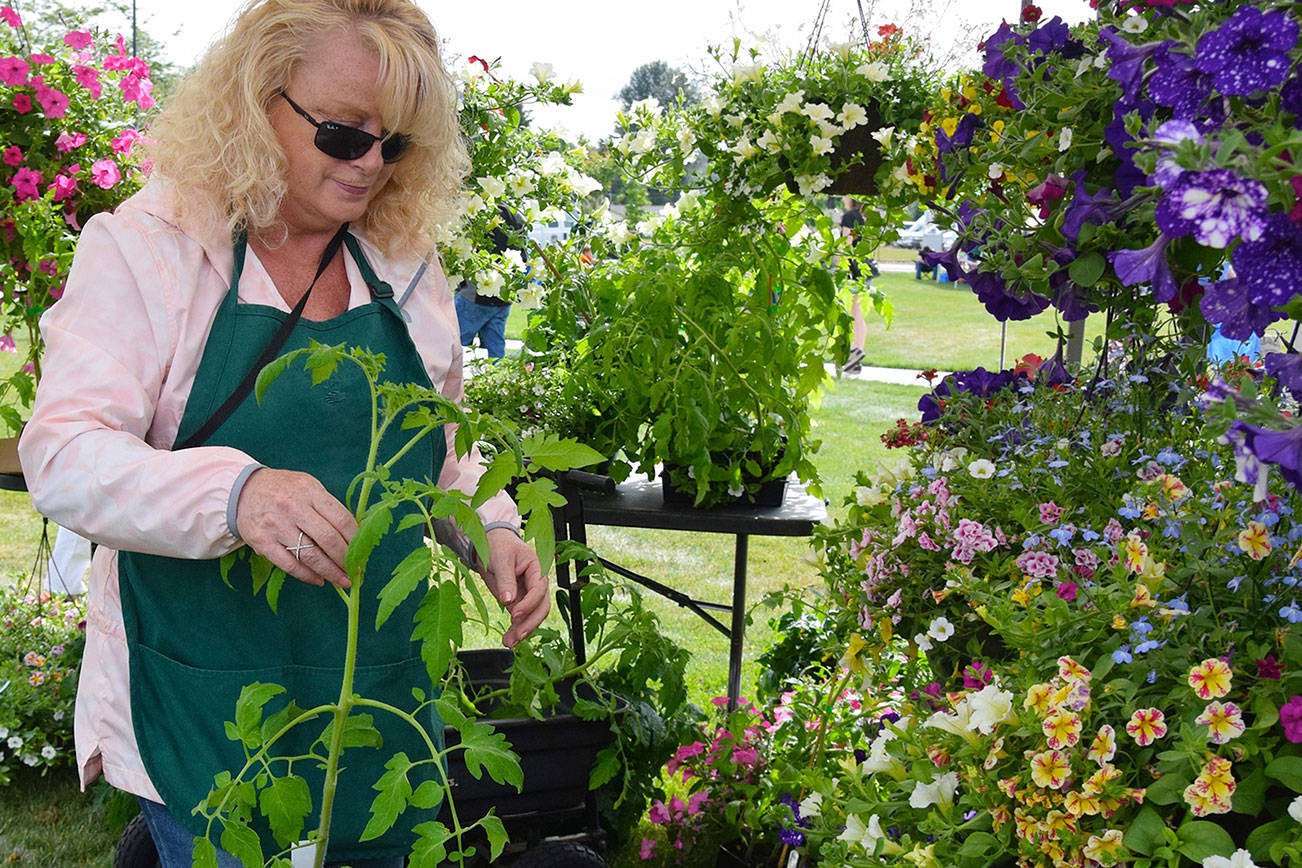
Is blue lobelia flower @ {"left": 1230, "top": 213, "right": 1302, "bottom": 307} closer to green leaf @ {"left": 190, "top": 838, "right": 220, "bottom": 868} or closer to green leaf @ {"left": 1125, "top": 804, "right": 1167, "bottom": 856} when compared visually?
green leaf @ {"left": 1125, "top": 804, "right": 1167, "bottom": 856}

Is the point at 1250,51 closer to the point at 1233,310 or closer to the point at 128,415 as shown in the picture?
the point at 1233,310

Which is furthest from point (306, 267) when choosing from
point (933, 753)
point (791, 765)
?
point (791, 765)

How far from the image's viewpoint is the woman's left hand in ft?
4.30

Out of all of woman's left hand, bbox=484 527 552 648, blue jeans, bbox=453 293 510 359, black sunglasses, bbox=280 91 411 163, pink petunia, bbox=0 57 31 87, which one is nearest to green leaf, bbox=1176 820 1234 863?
woman's left hand, bbox=484 527 552 648

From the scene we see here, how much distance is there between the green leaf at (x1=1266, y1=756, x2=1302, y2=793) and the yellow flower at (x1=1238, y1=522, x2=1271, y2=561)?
0.52 ft

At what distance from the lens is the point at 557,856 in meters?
2.05

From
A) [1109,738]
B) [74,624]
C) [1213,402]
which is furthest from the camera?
[74,624]

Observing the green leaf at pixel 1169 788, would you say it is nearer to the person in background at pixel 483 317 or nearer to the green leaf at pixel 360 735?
the green leaf at pixel 360 735

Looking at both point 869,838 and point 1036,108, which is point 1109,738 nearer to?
point 869,838

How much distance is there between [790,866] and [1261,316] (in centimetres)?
131

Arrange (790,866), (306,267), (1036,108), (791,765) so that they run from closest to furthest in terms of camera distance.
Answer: (1036,108)
(306,267)
(790,866)
(791,765)

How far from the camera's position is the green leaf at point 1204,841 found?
83 centimetres

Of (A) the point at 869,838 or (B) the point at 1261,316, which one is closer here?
(B) the point at 1261,316

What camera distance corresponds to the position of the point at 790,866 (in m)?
1.75
